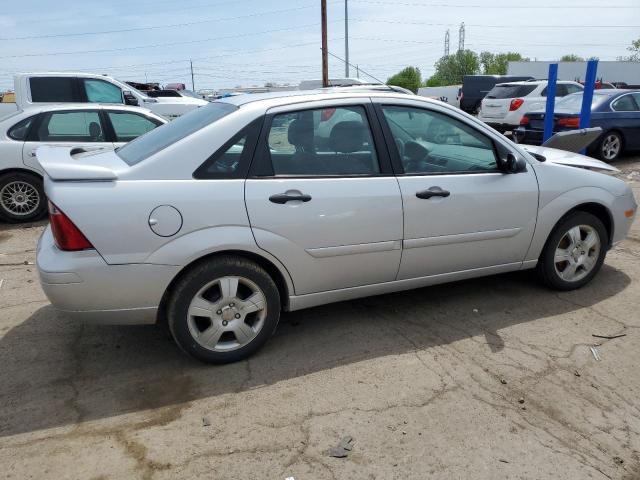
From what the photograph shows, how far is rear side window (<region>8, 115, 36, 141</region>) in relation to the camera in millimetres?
6820

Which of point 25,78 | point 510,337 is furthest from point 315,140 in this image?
point 25,78

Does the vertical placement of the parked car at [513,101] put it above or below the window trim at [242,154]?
below

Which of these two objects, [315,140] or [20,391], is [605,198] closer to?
[315,140]

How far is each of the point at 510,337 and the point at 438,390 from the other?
90 cm

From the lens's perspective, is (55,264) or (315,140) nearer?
(55,264)

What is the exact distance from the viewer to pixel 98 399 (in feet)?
9.84

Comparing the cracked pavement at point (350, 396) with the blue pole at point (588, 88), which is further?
the blue pole at point (588, 88)

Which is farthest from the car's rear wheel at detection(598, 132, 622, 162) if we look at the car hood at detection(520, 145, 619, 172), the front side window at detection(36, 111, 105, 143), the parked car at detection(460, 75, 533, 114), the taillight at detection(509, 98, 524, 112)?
the parked car at detection(460, 75, 533, 114)

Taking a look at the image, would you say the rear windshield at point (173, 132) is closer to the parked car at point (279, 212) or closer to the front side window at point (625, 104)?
the parked car at point (279, 212)

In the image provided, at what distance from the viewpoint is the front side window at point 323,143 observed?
329 cm

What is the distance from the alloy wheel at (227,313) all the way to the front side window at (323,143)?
2.46ft

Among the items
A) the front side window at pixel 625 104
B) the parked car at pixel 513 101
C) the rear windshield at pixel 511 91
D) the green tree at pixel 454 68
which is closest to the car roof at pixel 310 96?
the front side window at pixel 625 104

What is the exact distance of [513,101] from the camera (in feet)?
46.9

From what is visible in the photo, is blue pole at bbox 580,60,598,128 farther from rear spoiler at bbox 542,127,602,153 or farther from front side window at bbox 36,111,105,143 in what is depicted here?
front side window at bbox 36,111,105,143
